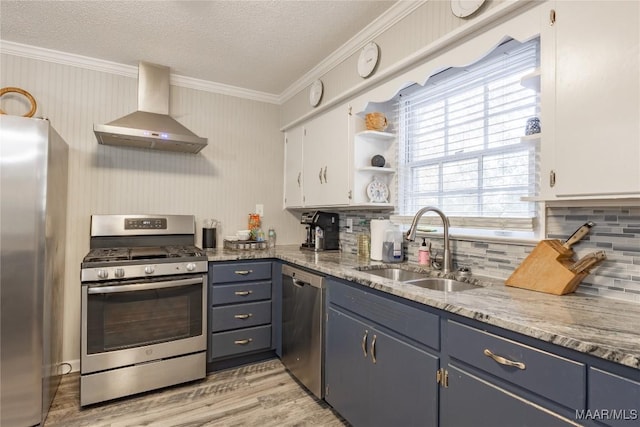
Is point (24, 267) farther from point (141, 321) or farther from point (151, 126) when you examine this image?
point (151, 126)

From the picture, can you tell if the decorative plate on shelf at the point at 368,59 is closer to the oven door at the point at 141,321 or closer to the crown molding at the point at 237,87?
the crown molding at the point at 237,87

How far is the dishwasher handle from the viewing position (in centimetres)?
208

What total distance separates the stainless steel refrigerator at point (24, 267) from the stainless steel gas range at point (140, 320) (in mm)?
218

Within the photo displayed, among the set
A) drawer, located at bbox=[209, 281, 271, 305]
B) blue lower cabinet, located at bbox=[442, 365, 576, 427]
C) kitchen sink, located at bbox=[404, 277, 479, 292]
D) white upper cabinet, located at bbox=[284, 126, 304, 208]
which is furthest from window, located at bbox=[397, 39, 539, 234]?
drawer, located at bbox=[209, 281, 271, 305]

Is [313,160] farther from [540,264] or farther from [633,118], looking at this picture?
[633,118]

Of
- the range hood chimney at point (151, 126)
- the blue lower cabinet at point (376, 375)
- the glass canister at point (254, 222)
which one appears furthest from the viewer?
the glass canister at point (254, 222)

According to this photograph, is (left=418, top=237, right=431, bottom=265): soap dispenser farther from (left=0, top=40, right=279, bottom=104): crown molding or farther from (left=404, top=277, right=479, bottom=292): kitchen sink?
(left=0, top=40, right=279, bottom=104): crown molding

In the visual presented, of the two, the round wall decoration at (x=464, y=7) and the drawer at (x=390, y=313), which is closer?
the drawer at (x=390, y=313)

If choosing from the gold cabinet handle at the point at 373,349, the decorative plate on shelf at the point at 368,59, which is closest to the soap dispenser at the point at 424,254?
the gold cabinet handle at the point at 373,349

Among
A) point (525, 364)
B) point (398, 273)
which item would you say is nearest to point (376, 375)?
point (398, 273)

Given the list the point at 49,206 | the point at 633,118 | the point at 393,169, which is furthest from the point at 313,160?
the point at 633,118

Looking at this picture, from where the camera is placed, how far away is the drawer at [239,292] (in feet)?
8.25

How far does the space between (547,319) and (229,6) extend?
2.20m

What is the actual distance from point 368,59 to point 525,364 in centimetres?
189
